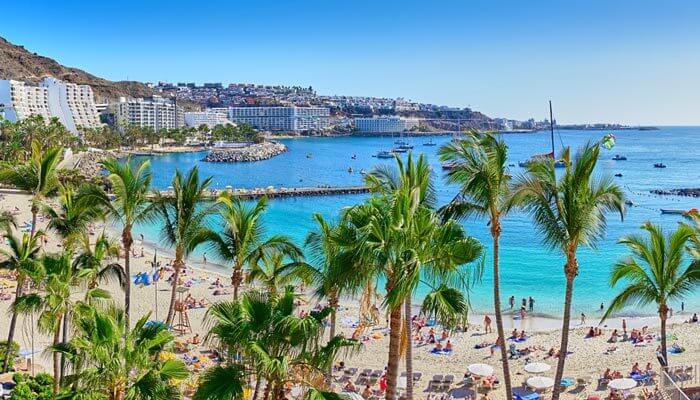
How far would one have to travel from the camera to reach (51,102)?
152 meters

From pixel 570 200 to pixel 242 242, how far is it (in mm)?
6247

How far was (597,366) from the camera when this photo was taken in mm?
22969

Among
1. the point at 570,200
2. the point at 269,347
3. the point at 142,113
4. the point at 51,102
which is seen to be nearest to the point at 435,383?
the point at 570,200

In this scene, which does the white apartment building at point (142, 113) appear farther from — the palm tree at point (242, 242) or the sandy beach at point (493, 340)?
the palm tree at point (242, 242)

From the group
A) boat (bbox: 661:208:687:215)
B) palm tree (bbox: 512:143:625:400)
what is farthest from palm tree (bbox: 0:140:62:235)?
boat (bbox: 661:208:687:215)

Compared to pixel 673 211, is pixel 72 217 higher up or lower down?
higher up

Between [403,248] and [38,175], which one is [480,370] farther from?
[38,175]

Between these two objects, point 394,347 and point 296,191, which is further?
point 296,191

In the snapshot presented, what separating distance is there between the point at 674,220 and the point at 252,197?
1794 inches

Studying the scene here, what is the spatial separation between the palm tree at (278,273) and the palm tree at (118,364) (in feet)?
8.16

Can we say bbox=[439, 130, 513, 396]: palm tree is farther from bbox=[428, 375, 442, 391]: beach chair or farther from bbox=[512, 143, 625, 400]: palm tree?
bbox=[428, 375, 442, 391]: beach chair

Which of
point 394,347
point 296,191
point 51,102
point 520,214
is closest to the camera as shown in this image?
point 394,347

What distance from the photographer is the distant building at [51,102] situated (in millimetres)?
135000

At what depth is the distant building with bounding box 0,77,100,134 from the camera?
135 m
